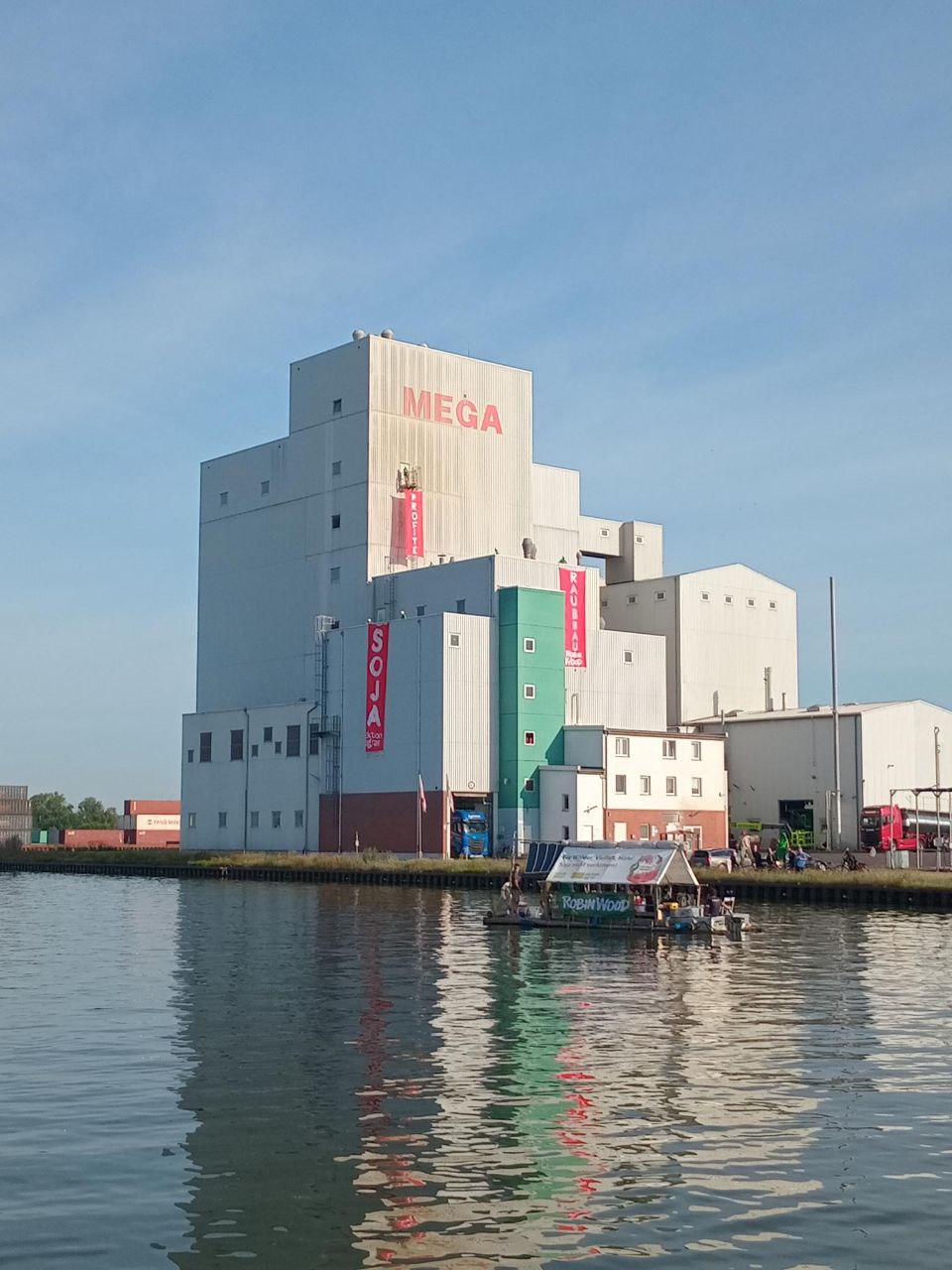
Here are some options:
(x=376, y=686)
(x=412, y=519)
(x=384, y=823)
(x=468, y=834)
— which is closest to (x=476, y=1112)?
(x=468, y=834)

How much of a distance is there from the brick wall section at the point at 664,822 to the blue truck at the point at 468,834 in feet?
25.8

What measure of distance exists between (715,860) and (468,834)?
2094 cm

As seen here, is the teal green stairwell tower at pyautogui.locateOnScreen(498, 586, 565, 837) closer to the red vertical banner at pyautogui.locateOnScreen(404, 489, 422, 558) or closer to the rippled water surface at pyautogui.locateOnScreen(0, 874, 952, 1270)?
the red vertical banner at pyautogui.locateOnScreen(404, 489, 422, 558)

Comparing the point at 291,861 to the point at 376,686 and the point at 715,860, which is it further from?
the point at 715,860

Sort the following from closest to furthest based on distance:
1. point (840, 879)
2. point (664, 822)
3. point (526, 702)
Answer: point (840, 879) → point (526, 702) → point (664, 822)

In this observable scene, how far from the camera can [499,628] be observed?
327 feet

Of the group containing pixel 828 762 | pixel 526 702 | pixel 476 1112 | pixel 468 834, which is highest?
pixel 526 702

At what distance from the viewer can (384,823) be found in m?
99.8

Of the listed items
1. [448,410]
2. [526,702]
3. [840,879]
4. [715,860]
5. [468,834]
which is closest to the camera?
[840,879]

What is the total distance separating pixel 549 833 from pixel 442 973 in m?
56.5

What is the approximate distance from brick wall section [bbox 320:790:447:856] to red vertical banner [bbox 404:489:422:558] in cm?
1794

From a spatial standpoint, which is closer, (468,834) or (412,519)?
(468,834)

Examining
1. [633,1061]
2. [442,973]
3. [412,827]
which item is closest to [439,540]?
[412,827]

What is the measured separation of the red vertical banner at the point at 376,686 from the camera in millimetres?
100562
